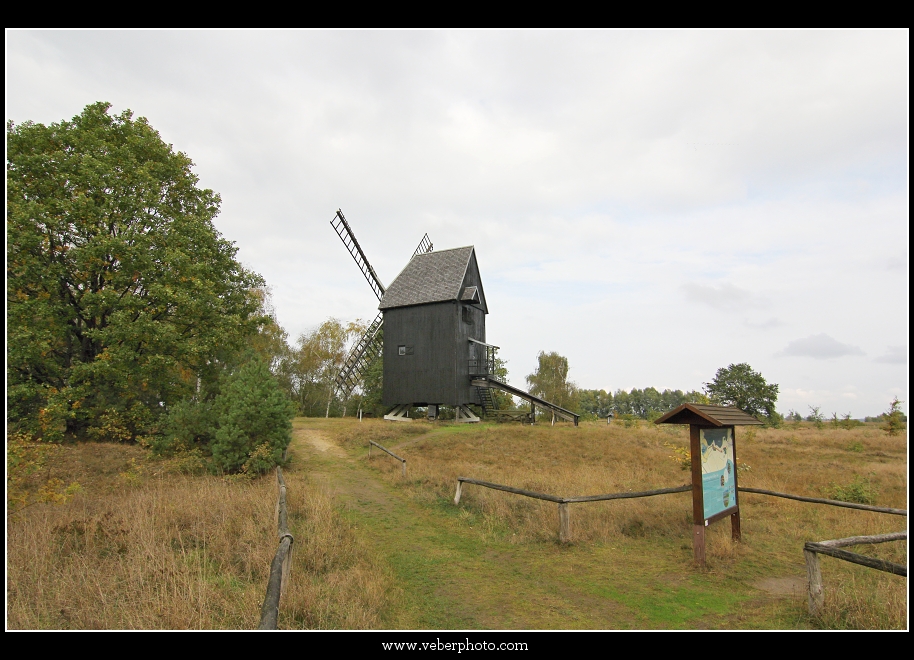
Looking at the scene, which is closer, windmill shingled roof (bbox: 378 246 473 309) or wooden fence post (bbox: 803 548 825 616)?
wooden fence post (bbox: 803 548 825 616)

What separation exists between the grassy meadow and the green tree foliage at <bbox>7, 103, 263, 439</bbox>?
7.08ft

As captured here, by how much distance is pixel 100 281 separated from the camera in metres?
16.3

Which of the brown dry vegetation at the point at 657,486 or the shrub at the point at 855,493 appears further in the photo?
the shrub at the point at 855,493

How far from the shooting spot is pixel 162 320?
16625 mm

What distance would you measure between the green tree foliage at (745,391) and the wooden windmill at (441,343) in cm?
3264

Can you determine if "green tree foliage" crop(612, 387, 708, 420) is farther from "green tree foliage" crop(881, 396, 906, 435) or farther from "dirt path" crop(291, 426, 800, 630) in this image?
"dirt path" crop(291, 426, 800, 630)

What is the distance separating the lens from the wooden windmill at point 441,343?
2836 cm

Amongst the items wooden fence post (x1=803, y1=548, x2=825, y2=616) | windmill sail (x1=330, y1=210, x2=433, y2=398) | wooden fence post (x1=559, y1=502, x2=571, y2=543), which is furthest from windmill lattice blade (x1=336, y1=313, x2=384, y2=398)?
wooden fence post (x1=803, y1=548, x2=825, y2=616)

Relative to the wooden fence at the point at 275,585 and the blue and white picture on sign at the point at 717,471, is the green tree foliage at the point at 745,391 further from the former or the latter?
the wooden fence at the point at 275,585

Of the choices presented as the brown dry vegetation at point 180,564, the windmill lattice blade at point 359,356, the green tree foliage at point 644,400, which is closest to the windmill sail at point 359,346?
the windmill lattice blade at point 359,356

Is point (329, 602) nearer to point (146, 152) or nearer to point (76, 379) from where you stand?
point (76, 379)

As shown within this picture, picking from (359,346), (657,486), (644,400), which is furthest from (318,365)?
(644,400)

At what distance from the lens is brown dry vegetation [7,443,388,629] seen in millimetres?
4859

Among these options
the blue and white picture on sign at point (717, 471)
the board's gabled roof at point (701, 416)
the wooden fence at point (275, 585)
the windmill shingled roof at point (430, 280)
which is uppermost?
the windmill shingled roof at point (430, 280)
